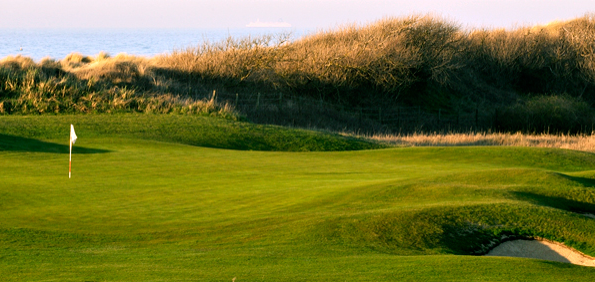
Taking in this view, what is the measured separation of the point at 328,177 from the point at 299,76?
32.5m

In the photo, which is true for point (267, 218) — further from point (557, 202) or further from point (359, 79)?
point (359, 79)

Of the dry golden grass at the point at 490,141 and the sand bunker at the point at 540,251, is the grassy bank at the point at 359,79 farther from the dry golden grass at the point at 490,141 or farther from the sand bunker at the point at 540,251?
the sand bunker at the point at 540,251

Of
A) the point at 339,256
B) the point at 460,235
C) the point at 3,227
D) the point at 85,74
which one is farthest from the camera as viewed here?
the point at 85,74

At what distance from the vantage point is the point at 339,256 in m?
6.44

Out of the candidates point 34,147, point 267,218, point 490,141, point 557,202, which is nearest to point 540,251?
point 557,202

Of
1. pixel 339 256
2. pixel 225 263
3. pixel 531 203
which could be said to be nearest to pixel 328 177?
pixel 531 203

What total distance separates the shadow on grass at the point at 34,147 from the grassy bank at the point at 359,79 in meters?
10.4

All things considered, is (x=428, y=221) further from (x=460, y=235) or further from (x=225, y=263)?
(x=225, y=263)

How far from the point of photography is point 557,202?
10.2m

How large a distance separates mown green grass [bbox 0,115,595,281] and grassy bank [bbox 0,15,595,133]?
16.0 metres

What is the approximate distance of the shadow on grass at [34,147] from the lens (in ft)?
50.2

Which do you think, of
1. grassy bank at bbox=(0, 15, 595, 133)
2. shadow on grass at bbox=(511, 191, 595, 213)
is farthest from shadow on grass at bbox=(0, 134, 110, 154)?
grassy bank at bbox=(0, 15, 595, 133)

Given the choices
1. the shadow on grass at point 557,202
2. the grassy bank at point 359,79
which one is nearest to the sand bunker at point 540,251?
the shadow on grass at point 557,202

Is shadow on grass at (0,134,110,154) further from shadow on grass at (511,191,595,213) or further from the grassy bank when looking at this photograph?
the grassy bank
